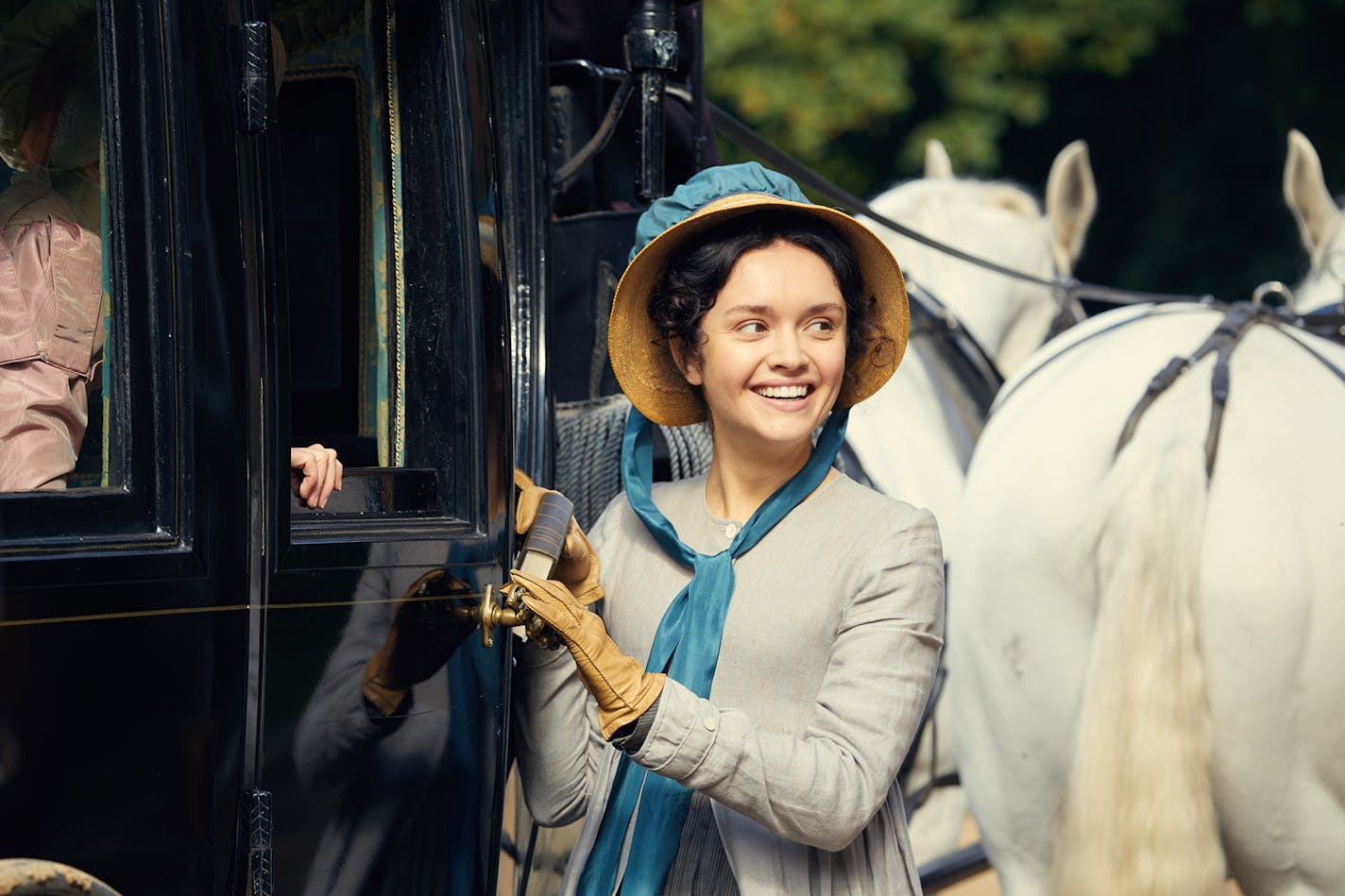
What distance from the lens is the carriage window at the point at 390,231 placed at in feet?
6.97

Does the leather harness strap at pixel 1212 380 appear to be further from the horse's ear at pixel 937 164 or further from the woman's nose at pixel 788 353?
the horse's ear at pixel 937 164

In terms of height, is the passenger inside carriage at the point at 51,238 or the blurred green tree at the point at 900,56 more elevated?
the blurred green tree at the point at 900,56

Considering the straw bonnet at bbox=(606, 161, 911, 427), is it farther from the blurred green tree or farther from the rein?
the blurred green tree

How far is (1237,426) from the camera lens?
10.2 ft

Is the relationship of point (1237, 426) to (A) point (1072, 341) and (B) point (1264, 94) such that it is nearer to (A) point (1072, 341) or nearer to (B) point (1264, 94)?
(A) point (1072, 341)

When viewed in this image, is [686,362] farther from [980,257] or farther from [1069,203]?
[1069,203]

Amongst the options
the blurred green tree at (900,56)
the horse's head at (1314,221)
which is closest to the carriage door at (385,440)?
the horse's head at (1314,221)

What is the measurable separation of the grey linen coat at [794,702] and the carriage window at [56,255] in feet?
2.00

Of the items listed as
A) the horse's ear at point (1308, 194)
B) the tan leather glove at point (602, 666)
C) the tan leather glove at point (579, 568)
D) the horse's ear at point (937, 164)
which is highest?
the horse's ear at point (937, 164)

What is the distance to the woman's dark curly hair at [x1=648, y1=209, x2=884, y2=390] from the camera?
189 centimetres

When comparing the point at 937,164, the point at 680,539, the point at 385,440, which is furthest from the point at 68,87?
the point at 937,164

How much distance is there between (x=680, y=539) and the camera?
78.1 inches

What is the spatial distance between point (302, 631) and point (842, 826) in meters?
0.64

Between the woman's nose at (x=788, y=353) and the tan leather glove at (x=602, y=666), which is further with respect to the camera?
the woman's nose at (x=788, y=353)
